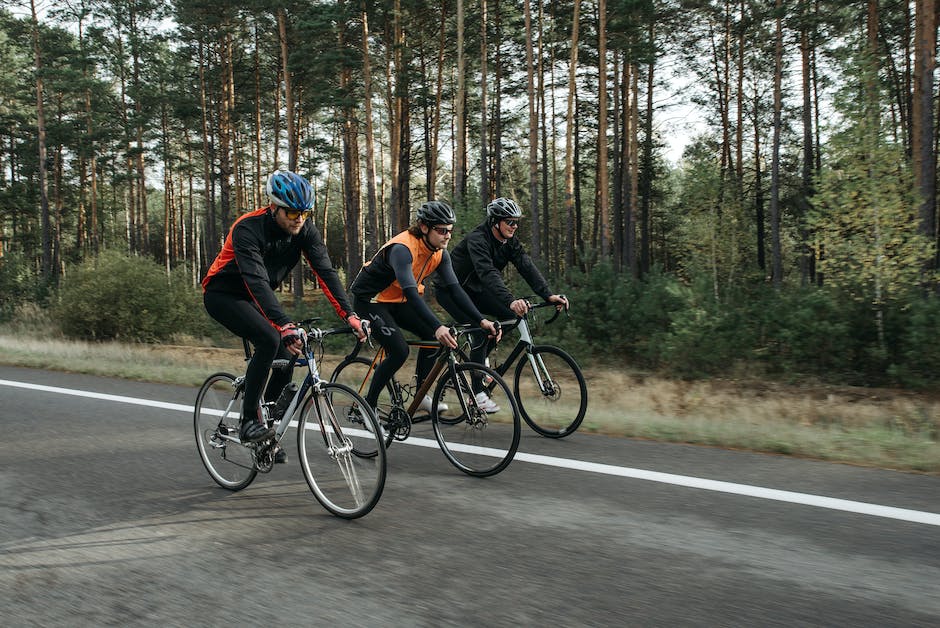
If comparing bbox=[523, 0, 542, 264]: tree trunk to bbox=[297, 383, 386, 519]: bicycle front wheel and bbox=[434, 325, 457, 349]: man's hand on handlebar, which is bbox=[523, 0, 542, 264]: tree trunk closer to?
bbox=[434, 325, 457, 349]: man's hand on handlebar

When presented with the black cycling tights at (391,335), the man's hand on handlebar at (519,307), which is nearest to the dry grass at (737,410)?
the man's hand on handlebar at (519,307)

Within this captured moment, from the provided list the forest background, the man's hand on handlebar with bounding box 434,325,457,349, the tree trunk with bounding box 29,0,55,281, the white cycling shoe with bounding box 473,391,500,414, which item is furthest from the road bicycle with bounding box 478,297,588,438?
the tree trunk with bounding box 29,0,55,281

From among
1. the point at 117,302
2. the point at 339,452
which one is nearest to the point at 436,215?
the point at 339,452

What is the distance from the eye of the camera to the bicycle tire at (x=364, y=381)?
6.04 m

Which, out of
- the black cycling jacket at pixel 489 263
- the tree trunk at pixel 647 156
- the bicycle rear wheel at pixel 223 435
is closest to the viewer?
the bicycle rear wheel at pixel 223 435

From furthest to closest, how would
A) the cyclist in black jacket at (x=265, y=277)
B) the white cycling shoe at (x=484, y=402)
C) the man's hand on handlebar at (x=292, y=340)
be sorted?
1. the white cycling shoe at (x=484, y=402)
2. the cyclist in black jacket at (x=265, y=277)
3. the man's hand on handlebar at (x=292, y=340)

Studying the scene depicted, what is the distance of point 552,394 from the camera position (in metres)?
6.78

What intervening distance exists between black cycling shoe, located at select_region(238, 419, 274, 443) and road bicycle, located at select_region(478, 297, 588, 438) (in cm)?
250

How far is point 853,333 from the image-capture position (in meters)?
14.1

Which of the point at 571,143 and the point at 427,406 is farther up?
the point at 571,143

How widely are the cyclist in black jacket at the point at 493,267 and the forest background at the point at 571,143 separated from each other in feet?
30.6

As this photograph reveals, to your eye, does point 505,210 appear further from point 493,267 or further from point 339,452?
point 339,452

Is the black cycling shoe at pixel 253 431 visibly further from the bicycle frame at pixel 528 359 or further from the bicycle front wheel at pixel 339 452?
the bicycle frame at pixel 528 359

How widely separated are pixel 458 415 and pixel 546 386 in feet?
4.24
